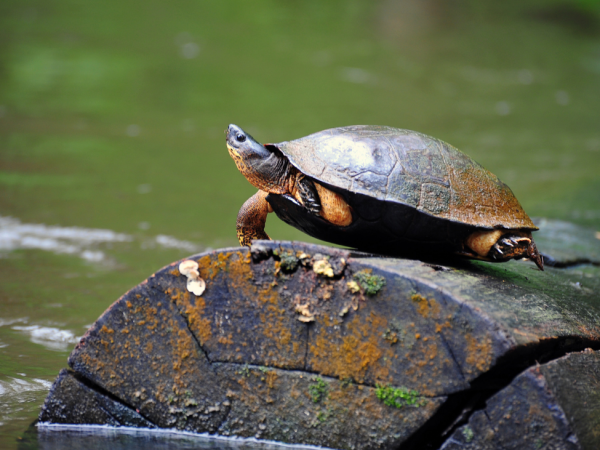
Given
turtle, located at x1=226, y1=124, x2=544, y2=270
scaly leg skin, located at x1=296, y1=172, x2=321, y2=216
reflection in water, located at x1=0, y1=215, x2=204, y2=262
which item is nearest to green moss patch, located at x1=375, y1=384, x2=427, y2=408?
turtle, located at x1=226, y1=124, x2=544, y2=270

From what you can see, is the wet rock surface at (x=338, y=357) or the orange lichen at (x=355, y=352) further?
the orange lichen at (x=355, y=352)

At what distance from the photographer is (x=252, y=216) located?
2.85 meters

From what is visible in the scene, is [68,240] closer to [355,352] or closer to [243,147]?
[243,147]

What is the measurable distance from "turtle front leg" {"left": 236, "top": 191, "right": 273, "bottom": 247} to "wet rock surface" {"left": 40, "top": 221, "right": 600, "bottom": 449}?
1.34 ft

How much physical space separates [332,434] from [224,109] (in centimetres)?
928

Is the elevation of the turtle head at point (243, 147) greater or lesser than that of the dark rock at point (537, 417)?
greater

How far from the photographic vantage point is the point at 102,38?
13992 millimetres

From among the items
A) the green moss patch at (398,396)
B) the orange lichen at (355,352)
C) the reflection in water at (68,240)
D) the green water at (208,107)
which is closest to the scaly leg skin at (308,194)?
the orange lichen at (355,352)

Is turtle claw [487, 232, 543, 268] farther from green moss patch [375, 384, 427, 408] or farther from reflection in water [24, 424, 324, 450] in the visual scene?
reflection in water [24, 424, 324, 450]

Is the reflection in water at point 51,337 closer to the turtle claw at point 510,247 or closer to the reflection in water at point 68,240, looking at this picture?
the reflection in water at point 68,240

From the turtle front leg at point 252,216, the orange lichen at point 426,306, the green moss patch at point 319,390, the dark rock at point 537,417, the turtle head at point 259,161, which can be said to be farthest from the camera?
the turtle front leg at point 252,216

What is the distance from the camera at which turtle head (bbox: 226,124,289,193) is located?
2.73 meters

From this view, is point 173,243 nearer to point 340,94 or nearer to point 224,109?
point 224,109

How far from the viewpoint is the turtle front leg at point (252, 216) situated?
9.32 feet
